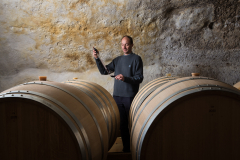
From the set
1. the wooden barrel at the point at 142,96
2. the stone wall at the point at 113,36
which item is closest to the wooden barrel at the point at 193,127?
the wooden barrel at the point at 142,96

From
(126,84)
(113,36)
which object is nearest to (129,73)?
(126,84)

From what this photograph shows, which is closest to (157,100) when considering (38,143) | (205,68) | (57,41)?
(38,143)

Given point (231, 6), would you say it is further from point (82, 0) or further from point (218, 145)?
point (218, 145)

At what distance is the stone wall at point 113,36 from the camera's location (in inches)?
149

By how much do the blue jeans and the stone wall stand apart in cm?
113

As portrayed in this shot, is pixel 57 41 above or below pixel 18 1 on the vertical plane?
below

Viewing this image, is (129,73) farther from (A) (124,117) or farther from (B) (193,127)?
(B) (193,127)

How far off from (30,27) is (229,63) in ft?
13.3

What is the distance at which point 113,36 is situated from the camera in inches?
155

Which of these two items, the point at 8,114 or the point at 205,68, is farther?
the point at 205,68

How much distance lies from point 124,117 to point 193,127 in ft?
5.55

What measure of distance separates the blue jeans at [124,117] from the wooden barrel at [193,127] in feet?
5.14

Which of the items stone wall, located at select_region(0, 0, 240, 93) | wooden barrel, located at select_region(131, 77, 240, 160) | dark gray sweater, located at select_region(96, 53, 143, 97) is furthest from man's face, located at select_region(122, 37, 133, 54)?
wooden barrel, located at select_region(131, 77, 240, 160)

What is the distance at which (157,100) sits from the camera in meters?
1.36
